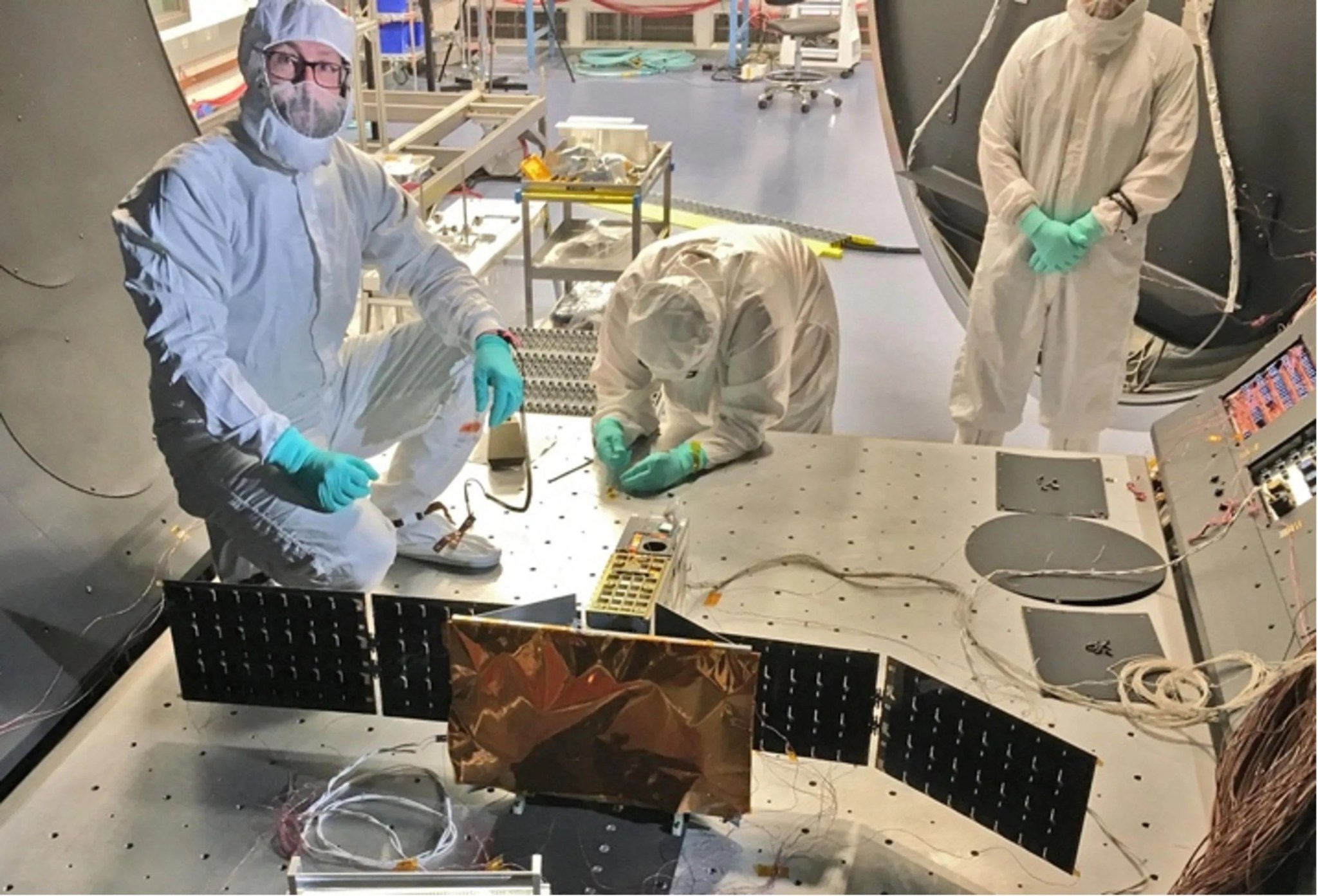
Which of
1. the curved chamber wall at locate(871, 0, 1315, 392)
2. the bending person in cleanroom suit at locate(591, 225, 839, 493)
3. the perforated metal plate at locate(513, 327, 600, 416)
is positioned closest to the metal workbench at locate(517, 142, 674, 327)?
the perforated metal plate at locate(513, 327, 600, 416)

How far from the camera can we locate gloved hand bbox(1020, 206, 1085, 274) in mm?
2645

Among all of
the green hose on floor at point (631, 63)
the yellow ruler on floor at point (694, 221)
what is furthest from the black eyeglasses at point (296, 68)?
the green hose on floor at point (631, 63)

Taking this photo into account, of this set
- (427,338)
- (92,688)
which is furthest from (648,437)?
(92,688)

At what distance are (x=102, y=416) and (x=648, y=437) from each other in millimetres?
1094

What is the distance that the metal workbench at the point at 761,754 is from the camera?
5.09ft

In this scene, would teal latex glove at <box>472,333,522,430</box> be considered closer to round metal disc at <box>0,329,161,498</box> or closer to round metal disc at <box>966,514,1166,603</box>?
round metal disc at <box>0,329,161,498</box>

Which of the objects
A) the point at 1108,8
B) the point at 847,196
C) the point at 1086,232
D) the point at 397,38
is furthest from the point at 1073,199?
the point at 397,38

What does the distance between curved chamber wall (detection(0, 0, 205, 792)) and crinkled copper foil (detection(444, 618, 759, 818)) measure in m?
0.73

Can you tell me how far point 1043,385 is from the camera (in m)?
2.95

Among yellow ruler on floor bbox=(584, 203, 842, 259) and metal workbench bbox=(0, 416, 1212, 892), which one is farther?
yellow ruler on floor bbox=(584, 203, 842, 259)

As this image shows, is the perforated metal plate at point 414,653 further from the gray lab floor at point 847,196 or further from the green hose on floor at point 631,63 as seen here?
the green hose on floor at point 631,63

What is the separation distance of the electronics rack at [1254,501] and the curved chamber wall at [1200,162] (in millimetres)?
835

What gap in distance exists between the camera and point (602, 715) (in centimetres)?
156

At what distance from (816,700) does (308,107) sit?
1.14 metres
